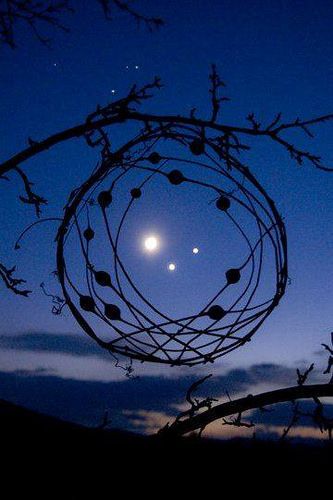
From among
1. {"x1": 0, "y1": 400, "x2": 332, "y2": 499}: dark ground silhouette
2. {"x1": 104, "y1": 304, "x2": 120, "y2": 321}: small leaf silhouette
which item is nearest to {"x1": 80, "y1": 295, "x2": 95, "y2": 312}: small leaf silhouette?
{"x1": 104, "y1": 304, "x2": 120, "y2": 321}: small leaf silhouette

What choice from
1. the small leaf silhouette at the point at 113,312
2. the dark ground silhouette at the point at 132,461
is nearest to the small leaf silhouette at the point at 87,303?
the small leaf silhouette at the point at 113,312

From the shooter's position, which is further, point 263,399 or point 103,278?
point 103,278

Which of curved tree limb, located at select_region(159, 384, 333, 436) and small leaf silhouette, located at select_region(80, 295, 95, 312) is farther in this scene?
small leaf silhouette, located at select_region(80, 295, 95, 312)

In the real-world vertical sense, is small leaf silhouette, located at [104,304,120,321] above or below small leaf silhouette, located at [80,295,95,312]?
below

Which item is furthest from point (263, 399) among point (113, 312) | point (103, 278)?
point (103, 278)

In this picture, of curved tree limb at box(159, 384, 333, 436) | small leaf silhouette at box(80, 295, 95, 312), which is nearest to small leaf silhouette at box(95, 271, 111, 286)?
small leaf silhouette at box(80, 295, 95, 312)

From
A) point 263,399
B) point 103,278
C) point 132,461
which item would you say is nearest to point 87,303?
point 103,278

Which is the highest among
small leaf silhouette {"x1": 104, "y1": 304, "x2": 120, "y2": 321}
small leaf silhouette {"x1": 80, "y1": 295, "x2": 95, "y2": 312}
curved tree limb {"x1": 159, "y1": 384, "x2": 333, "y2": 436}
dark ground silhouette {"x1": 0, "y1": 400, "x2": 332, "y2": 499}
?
small leaf silhouette {"x1": 80, "y1": 295, "x2": 95, "y2": 312}

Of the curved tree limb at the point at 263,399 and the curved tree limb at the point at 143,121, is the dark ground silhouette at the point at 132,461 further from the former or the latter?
the curved tree limb at the point at 143,121

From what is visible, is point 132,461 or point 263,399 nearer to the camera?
point 263,399

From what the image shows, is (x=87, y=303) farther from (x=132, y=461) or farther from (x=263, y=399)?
(x=263, y=399)

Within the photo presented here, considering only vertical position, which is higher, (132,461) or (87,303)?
(87,303)

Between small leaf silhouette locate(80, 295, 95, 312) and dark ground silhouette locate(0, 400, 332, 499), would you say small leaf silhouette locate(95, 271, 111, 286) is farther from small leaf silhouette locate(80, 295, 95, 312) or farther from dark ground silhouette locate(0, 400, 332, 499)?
dark ground silhouette locate(0, 400, 332, 499)

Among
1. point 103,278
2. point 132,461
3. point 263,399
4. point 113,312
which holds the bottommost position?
point 132,461
